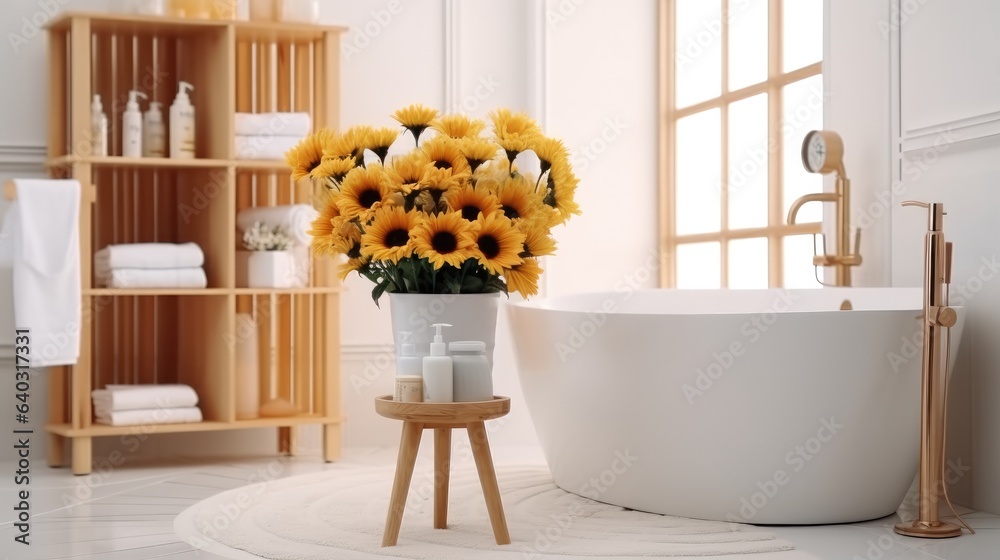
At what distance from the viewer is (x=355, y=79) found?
3969mm

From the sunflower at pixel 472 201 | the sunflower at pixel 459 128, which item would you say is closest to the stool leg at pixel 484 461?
the sunflower at pixel 472 201

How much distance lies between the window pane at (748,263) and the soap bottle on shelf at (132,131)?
6.71ft

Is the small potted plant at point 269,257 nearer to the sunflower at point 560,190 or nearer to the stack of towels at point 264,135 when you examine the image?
the stack of towels at point 264,135

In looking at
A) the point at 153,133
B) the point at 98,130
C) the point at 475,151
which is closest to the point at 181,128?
the point at 153,133

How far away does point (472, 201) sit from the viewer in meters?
2.22

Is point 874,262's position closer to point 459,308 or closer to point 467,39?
point 459,308

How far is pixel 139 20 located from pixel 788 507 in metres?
2.38

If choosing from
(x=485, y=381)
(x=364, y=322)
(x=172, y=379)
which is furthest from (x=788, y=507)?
(x=172, y=379)

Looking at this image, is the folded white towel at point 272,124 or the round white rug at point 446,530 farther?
the folded white towel at point 272,124

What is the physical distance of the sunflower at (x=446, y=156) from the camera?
2252 mm

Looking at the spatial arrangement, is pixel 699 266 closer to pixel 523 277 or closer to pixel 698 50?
pixel 698 50

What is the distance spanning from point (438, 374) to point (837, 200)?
1493mm

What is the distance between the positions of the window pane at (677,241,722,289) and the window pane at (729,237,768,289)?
0.08 m

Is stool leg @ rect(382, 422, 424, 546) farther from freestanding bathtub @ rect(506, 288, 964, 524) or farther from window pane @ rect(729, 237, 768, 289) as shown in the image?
window pane @ rect(729, 237, 768, 289)
